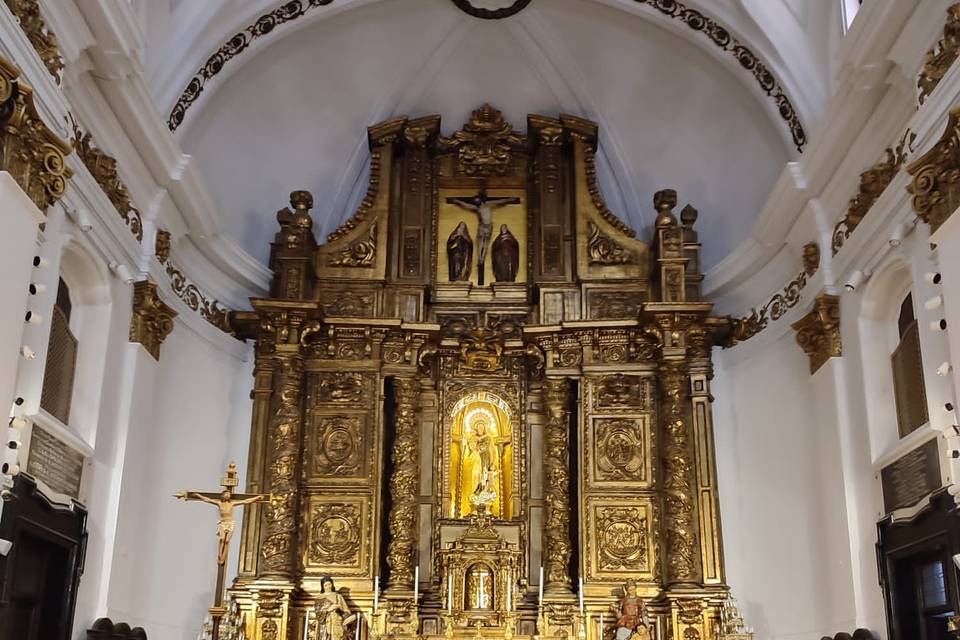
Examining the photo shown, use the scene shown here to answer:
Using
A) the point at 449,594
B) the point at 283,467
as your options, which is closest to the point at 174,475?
the point at 283,467

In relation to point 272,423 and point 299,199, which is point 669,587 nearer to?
point 272,423

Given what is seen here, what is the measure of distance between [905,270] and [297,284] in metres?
6.92

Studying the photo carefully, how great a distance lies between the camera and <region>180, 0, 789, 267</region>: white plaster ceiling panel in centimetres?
1312

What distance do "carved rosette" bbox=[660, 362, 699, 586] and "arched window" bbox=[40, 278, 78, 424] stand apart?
6466mm

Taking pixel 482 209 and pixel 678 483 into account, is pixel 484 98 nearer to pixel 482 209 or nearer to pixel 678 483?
pixel 482 209

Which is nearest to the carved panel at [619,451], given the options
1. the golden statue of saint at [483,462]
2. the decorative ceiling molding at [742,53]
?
the golden statue of saint at [483,462]

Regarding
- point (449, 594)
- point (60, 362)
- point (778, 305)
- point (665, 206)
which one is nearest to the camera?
point (60, 362)

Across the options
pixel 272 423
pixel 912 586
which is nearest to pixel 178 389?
pixel 272 423

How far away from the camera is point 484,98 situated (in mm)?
14469

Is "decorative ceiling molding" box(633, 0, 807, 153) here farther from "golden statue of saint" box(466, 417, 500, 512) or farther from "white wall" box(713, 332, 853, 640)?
"golden statue of saint" box(466, 417, 500, 512)

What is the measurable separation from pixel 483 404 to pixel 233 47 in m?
5.13

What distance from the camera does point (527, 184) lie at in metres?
14.2

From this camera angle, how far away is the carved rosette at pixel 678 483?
11.9 metres

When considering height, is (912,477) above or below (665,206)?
below
